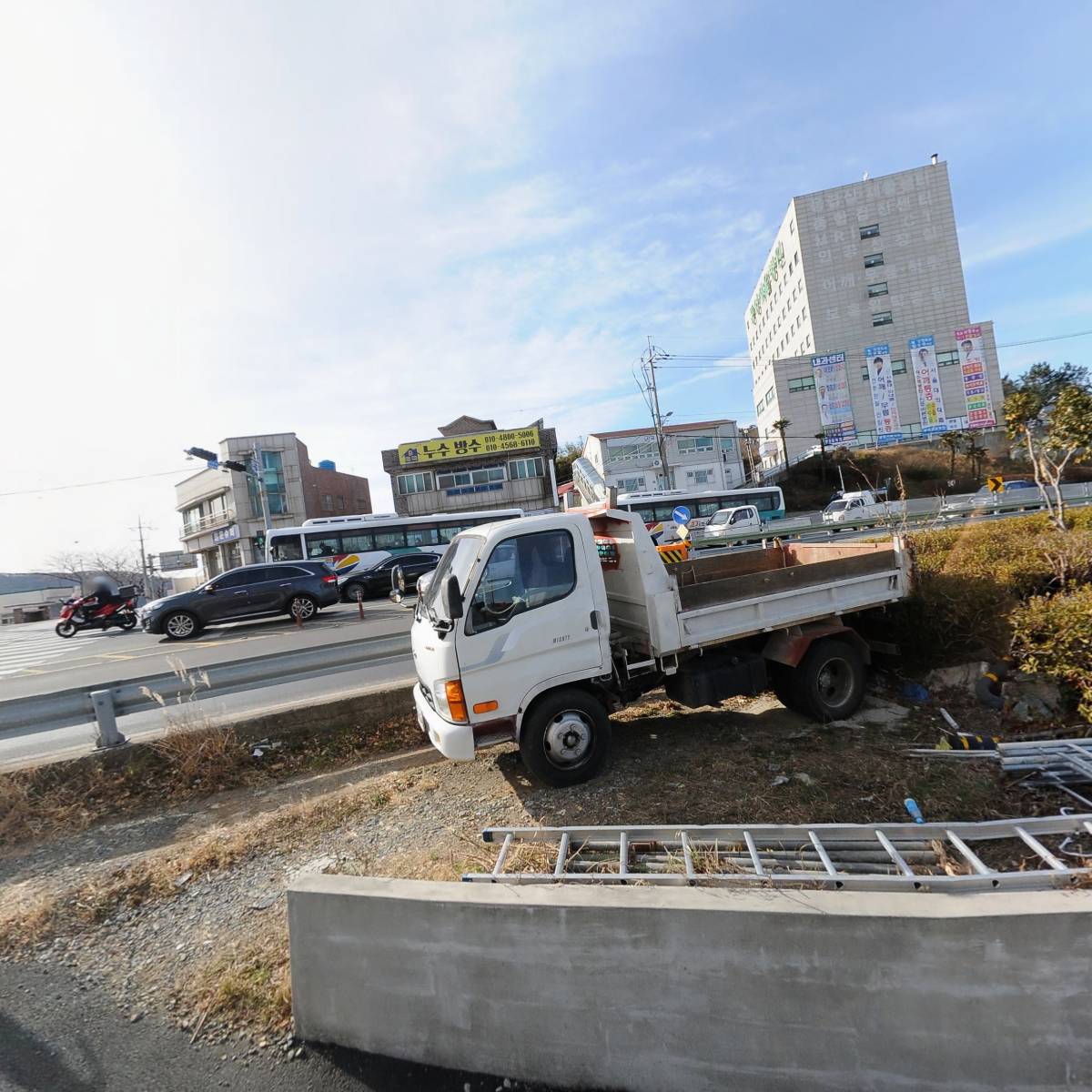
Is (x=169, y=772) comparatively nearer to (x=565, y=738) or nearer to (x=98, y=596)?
(x=565, y=738)

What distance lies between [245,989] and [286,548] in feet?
75.7

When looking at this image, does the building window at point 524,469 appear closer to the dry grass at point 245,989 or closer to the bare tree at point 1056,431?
the bare tree at point 1056,431

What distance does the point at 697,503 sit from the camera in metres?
29.9

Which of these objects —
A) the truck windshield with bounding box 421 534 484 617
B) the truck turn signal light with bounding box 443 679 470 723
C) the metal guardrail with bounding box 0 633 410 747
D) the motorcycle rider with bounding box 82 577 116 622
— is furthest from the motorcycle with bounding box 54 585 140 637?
the truck turn signal light with bounding box 443 679 470 723

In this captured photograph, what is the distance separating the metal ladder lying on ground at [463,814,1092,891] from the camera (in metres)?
2.46

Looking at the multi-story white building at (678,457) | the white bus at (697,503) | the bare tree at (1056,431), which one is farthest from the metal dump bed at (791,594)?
the multi-story white building at (678,457)

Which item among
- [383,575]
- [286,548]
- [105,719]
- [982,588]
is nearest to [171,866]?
[105,719]

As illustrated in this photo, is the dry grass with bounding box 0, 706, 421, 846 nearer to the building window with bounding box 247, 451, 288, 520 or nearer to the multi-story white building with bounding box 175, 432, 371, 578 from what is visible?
the multi-story white building with bounding box 175, 432, 371, 578

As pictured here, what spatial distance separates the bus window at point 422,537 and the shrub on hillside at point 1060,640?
22.8 metres

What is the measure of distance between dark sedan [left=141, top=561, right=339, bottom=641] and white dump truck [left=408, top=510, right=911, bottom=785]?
11.7m

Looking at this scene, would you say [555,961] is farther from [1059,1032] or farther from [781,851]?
[1059,1032]

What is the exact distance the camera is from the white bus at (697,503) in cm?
2828

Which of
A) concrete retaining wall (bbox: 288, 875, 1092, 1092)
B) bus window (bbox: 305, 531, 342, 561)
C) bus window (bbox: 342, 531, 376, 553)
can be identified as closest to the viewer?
concrete retaining wall (bbox: 288, 875, 1092, 1092)

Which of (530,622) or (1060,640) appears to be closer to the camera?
(530,622)
